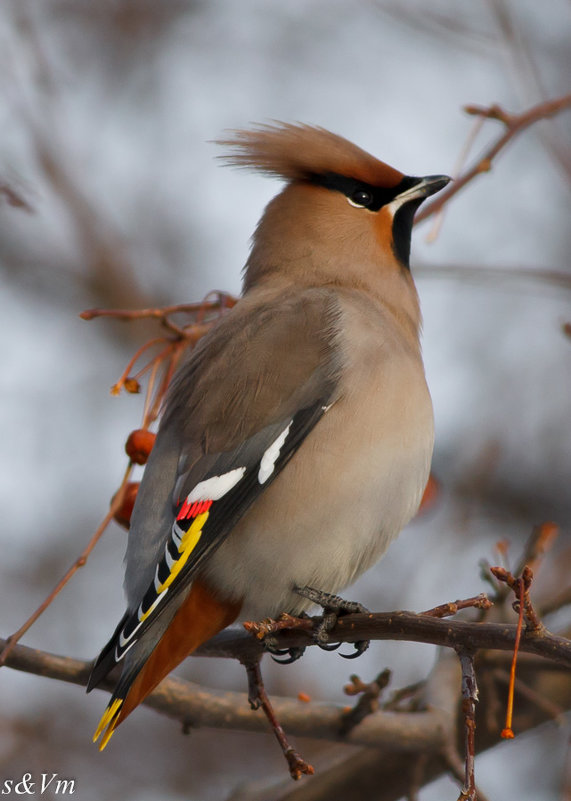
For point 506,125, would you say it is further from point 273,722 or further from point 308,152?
point 273,722

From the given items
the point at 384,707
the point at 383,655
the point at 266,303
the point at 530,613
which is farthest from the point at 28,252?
the point at 530,613

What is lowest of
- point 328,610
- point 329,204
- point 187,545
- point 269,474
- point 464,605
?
point 328,610

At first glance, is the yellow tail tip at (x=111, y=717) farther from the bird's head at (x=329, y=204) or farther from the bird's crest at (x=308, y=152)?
the bird's crest at (x=308, y=152)

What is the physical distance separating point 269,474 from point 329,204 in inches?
53.2

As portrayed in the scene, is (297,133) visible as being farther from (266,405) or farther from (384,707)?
(384,707)

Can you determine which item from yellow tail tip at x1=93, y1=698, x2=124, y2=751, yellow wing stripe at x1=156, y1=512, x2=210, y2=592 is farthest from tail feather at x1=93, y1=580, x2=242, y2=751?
yellow wing stripe at x1=156, y1=512, x2=210, y2=592

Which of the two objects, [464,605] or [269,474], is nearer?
[464,605]

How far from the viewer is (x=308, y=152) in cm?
416

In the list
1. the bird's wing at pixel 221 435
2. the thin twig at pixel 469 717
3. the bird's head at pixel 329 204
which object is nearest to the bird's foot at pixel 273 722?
the bird's wing at pixel 221 435

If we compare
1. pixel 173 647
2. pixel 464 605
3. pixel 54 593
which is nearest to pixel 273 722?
pixel 173 647

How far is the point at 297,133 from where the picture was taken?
4160 millimetres

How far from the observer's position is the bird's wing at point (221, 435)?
9.95 feet

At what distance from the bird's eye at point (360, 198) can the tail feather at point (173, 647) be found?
1.65 meters

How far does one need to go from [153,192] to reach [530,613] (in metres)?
6.90
